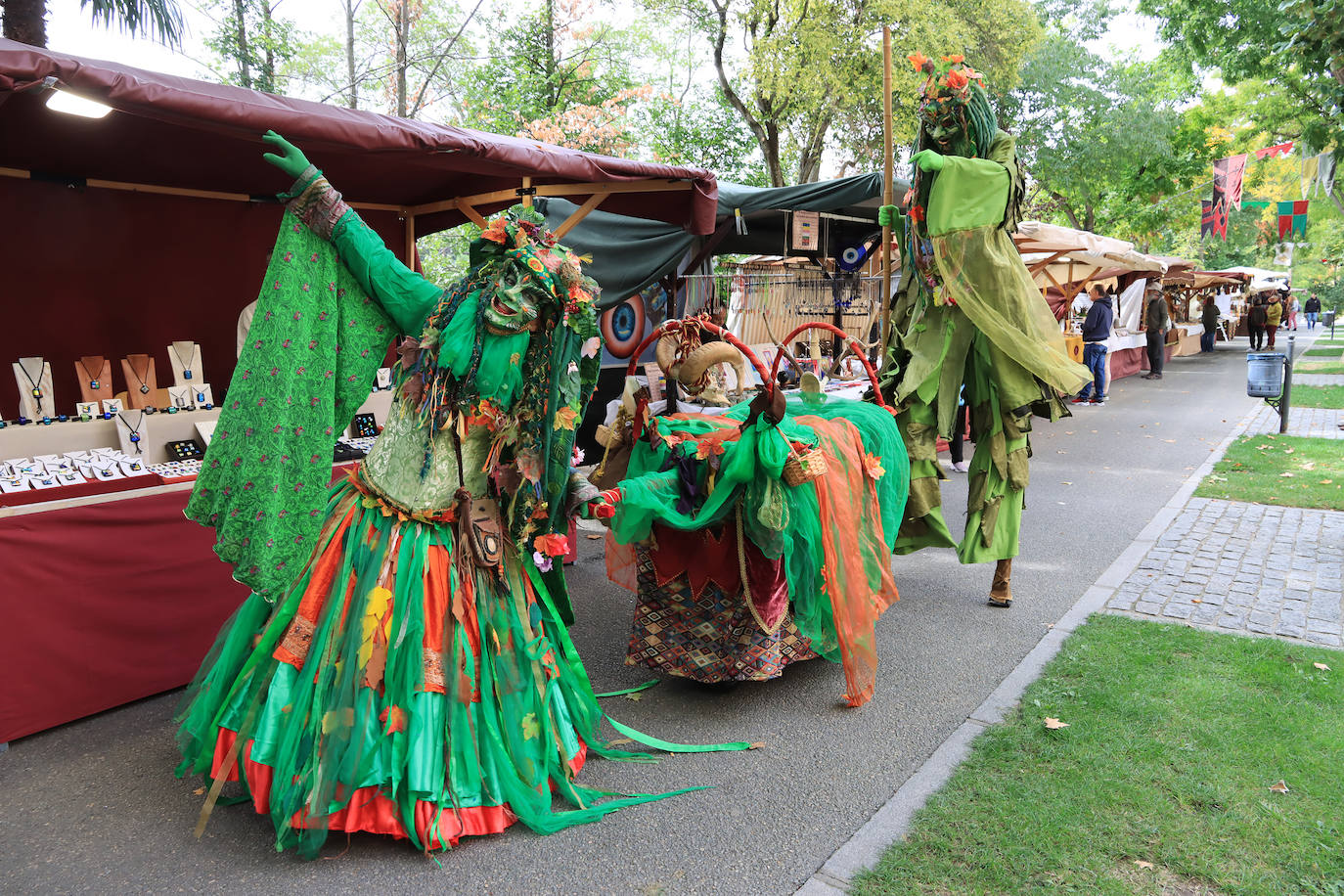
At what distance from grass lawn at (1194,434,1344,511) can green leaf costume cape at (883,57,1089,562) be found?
3695mm

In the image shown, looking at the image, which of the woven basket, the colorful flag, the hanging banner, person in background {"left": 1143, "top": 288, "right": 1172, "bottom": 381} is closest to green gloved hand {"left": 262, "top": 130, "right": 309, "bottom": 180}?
the woven basket

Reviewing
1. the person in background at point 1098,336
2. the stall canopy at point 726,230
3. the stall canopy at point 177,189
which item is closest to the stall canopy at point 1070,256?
the person in background at point 1098,336

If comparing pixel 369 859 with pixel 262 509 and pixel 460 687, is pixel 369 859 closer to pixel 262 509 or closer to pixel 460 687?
pixel 460 687

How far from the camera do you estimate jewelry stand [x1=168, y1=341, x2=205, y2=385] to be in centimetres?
461

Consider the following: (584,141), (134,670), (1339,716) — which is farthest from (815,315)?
(584,141)

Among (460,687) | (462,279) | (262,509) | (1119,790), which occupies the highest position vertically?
(462,279)

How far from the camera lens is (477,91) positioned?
58.2ft

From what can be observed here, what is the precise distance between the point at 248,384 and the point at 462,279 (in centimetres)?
72

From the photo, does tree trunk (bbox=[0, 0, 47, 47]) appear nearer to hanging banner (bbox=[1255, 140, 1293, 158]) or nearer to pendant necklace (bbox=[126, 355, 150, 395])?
pendant necklace (bbox=[126, 355, 150, 395])

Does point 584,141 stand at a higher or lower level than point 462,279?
higher

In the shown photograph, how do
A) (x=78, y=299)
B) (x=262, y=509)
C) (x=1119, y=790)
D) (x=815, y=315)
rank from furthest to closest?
(x=815, y=315), (x=78, y=299), (x=1119, y=790), (x=262, y=509)

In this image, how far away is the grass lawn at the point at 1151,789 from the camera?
2.47 metres

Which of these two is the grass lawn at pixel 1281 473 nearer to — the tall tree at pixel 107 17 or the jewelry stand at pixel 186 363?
the jewelry stand at pixel 186 363

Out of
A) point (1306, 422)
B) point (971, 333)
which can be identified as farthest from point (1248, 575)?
point (1306, 422)
